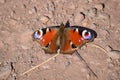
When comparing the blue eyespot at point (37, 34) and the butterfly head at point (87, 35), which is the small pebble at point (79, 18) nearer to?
the butterfly head at point (87, 35)

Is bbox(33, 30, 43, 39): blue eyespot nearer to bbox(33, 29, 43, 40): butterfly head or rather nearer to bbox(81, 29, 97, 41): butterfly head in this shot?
bbox(33, 29, 43, 40): butterfly head

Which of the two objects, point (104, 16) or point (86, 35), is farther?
point (104, 16)

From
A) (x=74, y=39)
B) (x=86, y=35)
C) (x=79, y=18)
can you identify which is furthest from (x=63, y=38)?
(x=79, y=18)

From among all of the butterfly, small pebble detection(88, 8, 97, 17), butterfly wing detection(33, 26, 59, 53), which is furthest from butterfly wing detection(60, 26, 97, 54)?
small pebble detection(88, 8, 97, 17)

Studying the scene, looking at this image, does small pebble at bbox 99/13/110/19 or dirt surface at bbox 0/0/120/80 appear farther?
small pebble at bbox 99/13/110/19

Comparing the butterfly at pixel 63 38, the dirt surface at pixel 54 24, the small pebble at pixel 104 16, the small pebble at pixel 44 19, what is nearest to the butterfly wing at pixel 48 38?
the butterfly at pixel 63 38

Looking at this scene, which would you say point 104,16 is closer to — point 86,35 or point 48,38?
point 86,35
